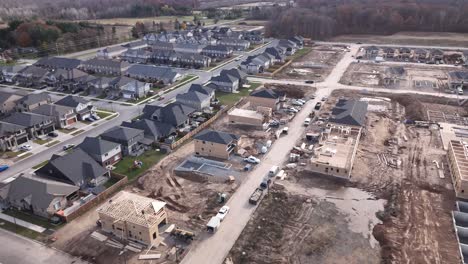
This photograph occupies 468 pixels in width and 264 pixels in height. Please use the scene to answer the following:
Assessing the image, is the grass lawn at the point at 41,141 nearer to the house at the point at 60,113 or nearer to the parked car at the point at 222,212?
the house at the point at 60,113

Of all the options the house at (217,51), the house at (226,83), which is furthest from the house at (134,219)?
the house at (217,51)

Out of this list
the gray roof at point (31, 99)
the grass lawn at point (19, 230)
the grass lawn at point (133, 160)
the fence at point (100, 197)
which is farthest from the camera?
the gray roof at point (31, 99)

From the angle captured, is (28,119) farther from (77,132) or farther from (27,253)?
(27,253)

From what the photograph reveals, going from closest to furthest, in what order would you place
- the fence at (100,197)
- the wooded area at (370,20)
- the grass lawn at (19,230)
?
the grass lawn at (19,230) → the fence at (100,197) → the wooded area at (370,20)

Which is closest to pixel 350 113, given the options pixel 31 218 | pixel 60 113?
pixel 31 218

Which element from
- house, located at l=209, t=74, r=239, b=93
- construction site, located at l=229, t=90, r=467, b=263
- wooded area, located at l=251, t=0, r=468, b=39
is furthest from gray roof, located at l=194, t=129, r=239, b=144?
wooded area, located at l=251, t=0, r=468, b=39

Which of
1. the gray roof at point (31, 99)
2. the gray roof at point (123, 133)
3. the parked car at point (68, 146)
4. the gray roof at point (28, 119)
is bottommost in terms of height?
the parked car at point (68, 146)

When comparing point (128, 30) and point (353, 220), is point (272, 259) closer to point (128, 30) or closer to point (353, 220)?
point (353, 220)

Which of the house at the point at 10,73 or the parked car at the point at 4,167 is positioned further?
the house at the point at 10,73
